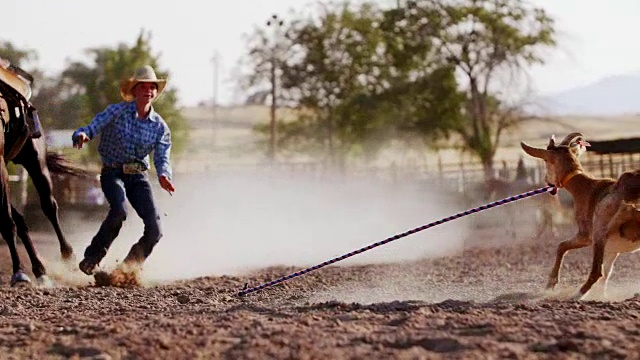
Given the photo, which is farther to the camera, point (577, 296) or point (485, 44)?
point (485, 44)

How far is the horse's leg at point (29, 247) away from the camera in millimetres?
11297

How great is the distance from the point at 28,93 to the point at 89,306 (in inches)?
169

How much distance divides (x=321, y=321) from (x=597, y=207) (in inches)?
119

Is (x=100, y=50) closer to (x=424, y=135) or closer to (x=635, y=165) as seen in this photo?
(x=424, y=135)

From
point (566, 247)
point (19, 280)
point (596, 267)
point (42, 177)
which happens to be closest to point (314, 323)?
point (596, 267)

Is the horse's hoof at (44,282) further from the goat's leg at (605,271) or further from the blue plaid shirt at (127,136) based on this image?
the goat's leg at (605,271)

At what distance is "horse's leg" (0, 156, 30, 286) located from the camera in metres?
10.7

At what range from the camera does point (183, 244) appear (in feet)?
56.6

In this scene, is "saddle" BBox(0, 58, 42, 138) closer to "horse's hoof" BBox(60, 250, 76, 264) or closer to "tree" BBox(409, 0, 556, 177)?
"horse's hoof" BBox(60, 250, 76, 264)

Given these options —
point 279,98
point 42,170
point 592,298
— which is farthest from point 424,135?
point 592,298

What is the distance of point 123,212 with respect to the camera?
10.2 metres

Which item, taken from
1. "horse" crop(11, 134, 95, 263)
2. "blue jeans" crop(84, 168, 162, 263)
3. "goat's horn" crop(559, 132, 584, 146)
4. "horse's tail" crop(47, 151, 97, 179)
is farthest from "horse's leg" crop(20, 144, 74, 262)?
"goat's horn" crop(559, 132, 584, 146)

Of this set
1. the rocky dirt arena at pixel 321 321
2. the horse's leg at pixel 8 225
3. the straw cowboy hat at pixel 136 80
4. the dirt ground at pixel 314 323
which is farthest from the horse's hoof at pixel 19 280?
the straw cowboy hat at pixel 136 80

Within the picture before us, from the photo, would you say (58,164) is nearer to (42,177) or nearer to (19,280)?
(42,177)
